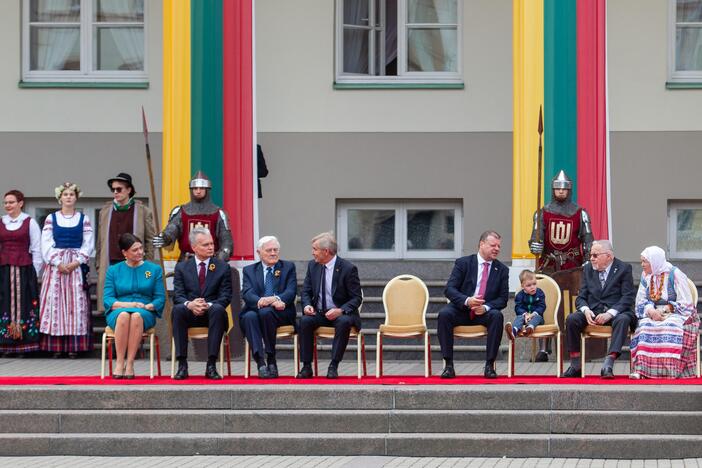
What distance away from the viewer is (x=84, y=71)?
19.8m

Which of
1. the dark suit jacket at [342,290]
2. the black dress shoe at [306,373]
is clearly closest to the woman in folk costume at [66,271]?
the dark suit jacket at [342,290]

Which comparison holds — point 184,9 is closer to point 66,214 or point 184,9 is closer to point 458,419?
point 66,214

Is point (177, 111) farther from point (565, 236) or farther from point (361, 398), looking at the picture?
point (361, 398)

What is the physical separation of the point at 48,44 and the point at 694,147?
25.4 ft

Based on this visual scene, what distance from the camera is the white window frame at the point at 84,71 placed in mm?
19656

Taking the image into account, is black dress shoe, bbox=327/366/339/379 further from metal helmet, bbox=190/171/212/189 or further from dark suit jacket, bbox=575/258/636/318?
metal helmet, bbox=190/171/212/189

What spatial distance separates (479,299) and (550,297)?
90 centimetres

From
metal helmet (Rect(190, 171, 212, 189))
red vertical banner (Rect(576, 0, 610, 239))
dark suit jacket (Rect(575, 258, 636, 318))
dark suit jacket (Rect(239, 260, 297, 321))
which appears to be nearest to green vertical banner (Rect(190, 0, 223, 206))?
metal helmet (Rect(190, 171, 212, 189))

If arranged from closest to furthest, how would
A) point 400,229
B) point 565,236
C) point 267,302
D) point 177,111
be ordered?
point 267,302 < point 565,236 < point 177,111 < point 400,229

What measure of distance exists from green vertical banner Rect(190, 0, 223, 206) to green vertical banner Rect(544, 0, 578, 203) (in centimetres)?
338

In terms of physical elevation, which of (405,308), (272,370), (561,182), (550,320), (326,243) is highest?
(561,182)

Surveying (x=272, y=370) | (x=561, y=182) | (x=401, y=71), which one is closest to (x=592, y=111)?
(x=561, y=182)

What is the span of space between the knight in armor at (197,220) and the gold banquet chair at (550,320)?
3.16 meters

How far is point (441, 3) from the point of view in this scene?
64.6 feet
